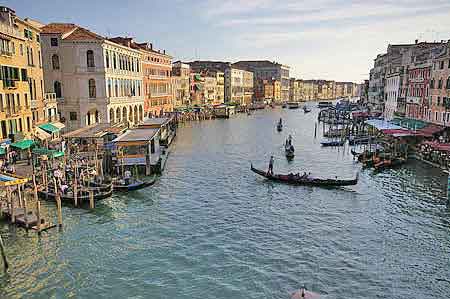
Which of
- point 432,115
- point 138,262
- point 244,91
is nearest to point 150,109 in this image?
point 432,115

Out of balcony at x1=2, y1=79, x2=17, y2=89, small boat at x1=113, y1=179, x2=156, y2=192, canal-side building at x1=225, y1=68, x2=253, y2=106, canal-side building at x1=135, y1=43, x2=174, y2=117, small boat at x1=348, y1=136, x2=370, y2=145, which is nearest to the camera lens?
small boat at x1=113, y1=179, x2=156, y2=192

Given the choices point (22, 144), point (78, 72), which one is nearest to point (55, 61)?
point (78, 72)

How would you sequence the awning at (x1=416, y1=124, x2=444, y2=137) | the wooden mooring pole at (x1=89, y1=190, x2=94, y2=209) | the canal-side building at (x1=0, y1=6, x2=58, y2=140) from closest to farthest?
the wooden mooring pole at (x1=89, y1=190, x2=94, y2=209) < the canal-side building at (x1=0, y1=6, x2=58, y2=140) < the awning at (x1=416, y1=124, x2=444, y2=137)

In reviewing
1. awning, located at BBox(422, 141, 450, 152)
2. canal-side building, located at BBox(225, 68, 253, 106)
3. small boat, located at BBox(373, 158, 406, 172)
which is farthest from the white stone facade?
canal-side building, located at BBox(225, 68, 253, 106)

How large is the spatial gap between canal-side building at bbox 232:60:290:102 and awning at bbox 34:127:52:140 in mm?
116094

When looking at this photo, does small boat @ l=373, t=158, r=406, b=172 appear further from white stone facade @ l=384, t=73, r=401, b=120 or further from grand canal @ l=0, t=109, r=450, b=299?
white stone facade @ l=384, t=73, r=401, b=120

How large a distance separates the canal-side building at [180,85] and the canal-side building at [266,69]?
64.3 metres

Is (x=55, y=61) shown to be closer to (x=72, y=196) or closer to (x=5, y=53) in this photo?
(x=5, y=53)

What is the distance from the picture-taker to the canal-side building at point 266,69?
462 feet

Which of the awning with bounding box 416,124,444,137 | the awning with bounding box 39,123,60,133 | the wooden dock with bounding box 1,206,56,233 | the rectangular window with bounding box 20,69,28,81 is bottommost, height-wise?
the wooden dock with bounding box 1,206,56,233

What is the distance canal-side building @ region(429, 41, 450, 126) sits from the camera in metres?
30.3

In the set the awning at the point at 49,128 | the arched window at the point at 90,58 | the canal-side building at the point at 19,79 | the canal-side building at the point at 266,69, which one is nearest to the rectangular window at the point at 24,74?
the canal-side building at the point at 19,79

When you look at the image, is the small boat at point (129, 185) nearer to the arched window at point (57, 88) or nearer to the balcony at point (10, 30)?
the balcony at point (10, 30)

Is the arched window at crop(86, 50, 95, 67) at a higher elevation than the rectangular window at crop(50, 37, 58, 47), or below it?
below
